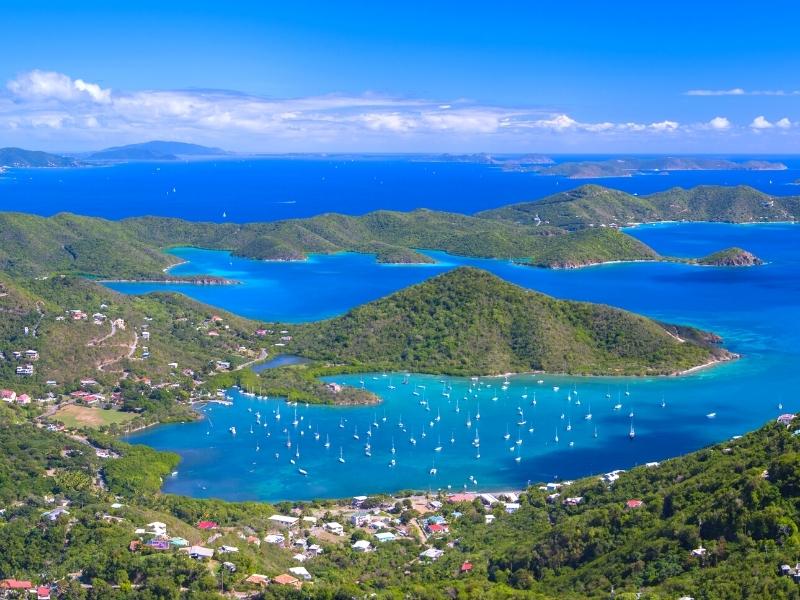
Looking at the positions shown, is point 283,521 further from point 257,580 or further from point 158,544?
point 257,580

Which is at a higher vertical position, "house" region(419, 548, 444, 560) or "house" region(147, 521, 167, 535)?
"house" region(147, 521, 167, 535)

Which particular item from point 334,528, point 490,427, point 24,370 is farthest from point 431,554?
point 24,370

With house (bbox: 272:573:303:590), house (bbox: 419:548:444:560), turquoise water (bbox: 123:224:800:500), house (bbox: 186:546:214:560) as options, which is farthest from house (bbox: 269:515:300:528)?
house (bbox: 272:573:303:590)

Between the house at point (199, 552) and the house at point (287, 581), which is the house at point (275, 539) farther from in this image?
the house at point (287, 581)

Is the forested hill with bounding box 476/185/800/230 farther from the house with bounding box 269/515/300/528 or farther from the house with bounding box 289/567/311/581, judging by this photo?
the house with bounding box 289/567/311/581

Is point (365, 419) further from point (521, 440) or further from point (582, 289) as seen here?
point (582, 289)

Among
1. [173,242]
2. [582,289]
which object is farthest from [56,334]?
[173,242]
